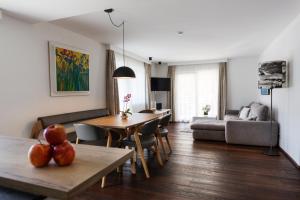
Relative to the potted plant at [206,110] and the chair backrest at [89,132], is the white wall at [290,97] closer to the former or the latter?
the potted plant at [206,110]

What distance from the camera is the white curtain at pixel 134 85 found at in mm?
5656

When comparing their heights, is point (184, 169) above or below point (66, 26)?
below

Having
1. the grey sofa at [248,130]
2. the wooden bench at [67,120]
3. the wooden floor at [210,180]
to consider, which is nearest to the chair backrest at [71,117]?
the wooden bench at [67,120]

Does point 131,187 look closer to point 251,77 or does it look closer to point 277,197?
point 277,197

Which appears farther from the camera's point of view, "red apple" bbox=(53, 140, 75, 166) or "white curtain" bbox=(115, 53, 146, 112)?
"white curtain" bbox=(115, 53, 146, 112)

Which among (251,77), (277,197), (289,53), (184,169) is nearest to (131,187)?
(184,169)

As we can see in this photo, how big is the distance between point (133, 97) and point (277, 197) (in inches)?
186

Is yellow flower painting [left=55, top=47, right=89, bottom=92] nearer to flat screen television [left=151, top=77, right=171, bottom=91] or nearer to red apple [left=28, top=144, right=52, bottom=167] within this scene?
red apple [left=28, top=144, right=52, bottom=167]

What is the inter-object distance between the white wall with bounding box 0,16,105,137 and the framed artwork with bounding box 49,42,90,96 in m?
0.10

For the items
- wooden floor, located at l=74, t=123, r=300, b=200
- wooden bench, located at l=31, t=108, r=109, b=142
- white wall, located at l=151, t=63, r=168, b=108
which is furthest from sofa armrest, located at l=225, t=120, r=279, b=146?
white wall, located at l=151, t=63, r=168, b=108

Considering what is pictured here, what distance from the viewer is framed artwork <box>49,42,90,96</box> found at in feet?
11.8

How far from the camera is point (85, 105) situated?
436 cm

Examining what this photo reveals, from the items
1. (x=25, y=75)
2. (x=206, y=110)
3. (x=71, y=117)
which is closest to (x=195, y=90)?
(x=206, y=110)

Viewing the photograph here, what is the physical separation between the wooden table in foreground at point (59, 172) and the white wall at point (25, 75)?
78.9 inches
